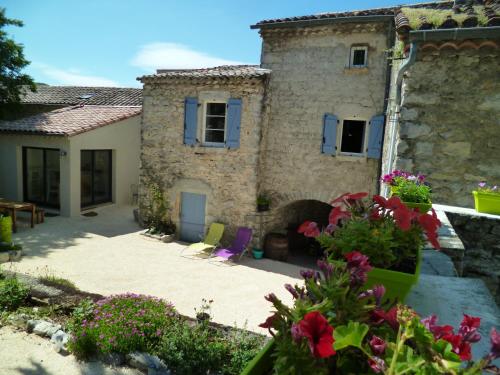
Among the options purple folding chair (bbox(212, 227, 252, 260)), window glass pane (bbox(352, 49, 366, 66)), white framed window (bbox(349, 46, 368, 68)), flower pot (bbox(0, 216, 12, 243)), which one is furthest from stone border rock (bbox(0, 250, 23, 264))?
window glass pane (bbox(352, 49, 366, 66))

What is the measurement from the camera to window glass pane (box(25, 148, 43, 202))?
43.3 ft

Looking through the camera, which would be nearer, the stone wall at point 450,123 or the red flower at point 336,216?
the red flower at point 336,216

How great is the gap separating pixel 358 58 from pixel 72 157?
31.3ft

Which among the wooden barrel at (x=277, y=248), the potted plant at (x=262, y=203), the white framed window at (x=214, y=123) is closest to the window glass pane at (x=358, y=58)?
the white framed window at (x=214, y=123)

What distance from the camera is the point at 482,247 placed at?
11.7ft

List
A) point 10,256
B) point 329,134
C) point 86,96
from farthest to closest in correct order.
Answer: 1. point 86,96
2. point 329,134
3. point 10,256

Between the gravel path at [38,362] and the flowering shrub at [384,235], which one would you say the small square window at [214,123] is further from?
the flowering shrub at [384,235]

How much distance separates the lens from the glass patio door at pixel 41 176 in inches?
515

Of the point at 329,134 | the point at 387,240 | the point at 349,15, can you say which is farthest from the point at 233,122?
the point at 387,240

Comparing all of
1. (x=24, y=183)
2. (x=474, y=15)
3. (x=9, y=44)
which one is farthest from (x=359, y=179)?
(x=9, y=44)

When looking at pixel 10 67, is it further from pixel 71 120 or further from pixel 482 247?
pixel 482 247

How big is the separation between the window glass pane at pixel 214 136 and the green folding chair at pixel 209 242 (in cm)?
264

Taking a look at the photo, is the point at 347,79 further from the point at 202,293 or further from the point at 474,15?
the point at 202,293

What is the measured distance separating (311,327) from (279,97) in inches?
395
